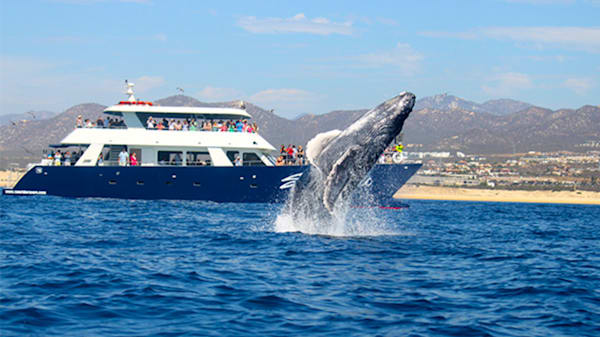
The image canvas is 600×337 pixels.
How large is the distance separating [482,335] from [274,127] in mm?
161609

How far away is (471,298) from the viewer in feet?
31.2

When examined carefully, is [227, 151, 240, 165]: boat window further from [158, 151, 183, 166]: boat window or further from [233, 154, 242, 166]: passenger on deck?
[158, 151, 183, 166]: boat window

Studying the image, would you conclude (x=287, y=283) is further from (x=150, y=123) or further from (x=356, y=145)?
(x=150, y=123)

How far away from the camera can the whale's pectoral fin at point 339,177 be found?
484 inches

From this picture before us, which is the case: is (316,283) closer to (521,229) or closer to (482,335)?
(482,335)

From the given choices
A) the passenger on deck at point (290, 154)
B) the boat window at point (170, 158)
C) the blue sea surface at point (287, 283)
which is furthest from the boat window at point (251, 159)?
the blue sea surface at point (287, 283)

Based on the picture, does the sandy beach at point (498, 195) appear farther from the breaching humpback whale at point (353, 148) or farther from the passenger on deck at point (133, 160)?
the breaching humpback whale at point (353, 148)

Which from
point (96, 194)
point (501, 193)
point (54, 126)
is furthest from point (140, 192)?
point (54, 126)

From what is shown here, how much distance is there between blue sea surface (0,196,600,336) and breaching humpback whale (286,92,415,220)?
1.38m

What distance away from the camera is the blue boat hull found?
105ft

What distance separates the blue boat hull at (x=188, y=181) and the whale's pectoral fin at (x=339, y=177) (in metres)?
18.1

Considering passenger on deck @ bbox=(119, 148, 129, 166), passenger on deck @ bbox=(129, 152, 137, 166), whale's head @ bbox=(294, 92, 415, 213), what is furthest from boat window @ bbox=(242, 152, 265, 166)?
whale's head @ bbox=(294, 92, 415, 213)

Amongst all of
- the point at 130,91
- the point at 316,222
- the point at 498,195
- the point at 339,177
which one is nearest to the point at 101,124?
the point at 130,91

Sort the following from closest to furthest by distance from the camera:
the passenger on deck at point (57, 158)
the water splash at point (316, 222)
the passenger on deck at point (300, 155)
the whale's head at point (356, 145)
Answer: the whale's head at point (356, 145) → the water splash at point (316, 222) → the passenger on deck at point (300, 155) → the passenger on deck at point (57, 158)
